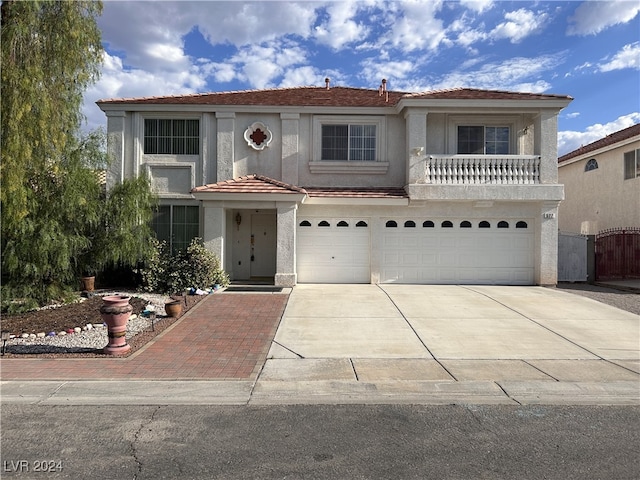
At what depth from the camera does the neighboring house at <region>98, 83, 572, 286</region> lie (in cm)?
1448

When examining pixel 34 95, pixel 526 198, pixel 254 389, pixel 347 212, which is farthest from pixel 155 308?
pixel 526 198

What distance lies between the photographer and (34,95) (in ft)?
26.2

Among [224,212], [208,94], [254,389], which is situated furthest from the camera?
[208,94]

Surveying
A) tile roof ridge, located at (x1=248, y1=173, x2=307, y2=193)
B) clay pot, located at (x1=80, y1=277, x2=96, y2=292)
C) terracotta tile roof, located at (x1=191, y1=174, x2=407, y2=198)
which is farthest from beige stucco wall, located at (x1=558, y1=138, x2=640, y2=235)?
clay pot, located at (x1=80, y1=277, x2=96, y2=292)

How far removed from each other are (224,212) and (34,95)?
21.3 ft

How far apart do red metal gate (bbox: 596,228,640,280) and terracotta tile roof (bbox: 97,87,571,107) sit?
620cm

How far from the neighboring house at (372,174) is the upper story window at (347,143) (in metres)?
0.03

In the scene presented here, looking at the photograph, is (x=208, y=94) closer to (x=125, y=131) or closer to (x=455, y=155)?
(x=125, y=131)

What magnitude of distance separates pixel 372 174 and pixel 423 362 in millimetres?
9495

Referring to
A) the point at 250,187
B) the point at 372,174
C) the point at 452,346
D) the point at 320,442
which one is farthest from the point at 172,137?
the point at 320,442

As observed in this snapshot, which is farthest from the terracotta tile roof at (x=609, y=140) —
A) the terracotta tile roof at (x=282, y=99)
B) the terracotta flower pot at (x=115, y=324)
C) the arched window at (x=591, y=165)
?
the terracotta flower pot at (x=115, y=324)

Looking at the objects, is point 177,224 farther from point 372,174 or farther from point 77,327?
point 372,174

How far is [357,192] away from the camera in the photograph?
14711mm

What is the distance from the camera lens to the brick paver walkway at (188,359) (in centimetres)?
614
